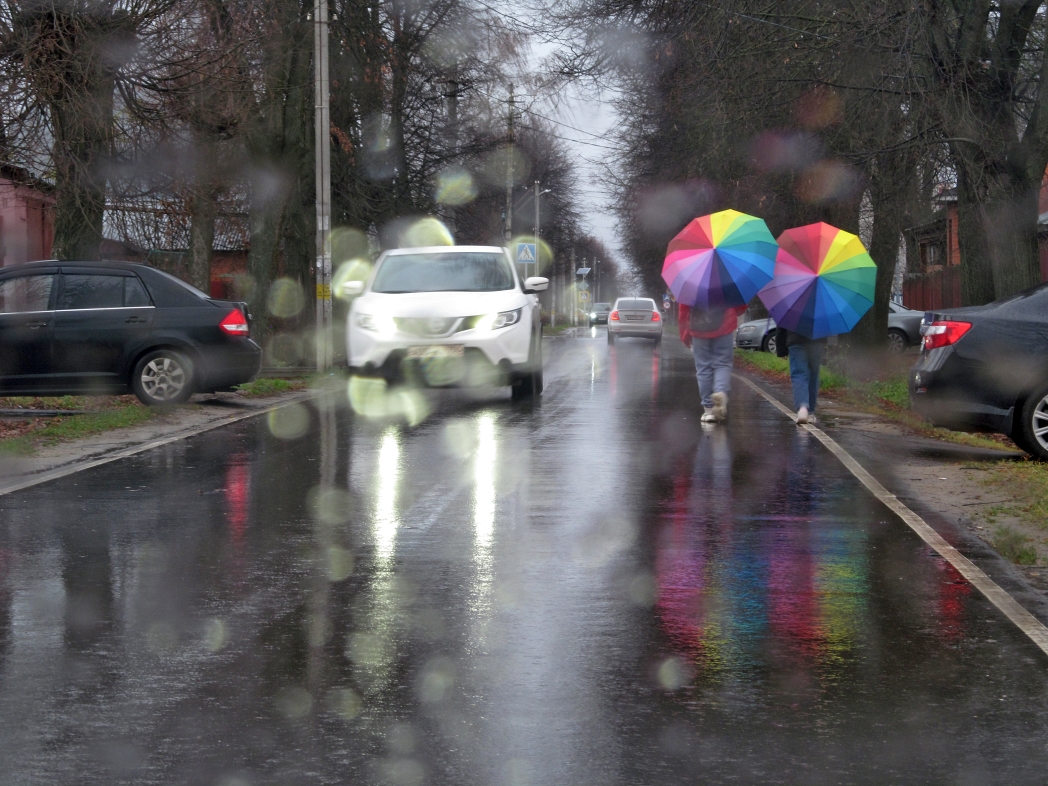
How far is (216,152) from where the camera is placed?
21.6m

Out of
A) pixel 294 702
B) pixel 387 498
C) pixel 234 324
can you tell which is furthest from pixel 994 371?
pixel 234 324

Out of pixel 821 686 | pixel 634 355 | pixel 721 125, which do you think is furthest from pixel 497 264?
pixel 634 355

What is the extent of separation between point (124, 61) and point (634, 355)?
62.9 feet

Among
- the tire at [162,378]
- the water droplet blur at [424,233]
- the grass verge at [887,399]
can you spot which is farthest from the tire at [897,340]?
the tire at [162,378]

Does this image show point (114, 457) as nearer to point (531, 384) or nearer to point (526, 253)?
point (531, 384)

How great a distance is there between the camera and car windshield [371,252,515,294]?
17.1 m

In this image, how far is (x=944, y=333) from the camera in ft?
38.5

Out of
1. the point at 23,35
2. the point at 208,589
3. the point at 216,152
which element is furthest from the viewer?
the point at 216,152

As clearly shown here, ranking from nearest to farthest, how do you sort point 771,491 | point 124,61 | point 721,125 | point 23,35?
point 771,491, point 23,35, point 124,61, point 721,125

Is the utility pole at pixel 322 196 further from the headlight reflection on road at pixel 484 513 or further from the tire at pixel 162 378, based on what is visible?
the headlight reflection on road at pixel 484 513

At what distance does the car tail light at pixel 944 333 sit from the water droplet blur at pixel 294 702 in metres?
8.13

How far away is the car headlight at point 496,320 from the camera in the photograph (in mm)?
16156

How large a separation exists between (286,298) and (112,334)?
14905 mm

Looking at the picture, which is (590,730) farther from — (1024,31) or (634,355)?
(634,355)
